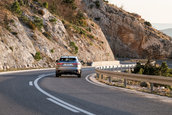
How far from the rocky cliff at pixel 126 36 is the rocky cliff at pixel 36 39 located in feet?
64.6

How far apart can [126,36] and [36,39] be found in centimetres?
4990

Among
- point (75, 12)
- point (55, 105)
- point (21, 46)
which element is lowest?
point (55, 105)

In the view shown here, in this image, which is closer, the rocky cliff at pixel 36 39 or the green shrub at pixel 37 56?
the rocky cliff at pixel 36 39

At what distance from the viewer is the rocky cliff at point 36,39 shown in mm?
39750

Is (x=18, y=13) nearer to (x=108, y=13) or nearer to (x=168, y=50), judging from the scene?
(x=108, y=13)

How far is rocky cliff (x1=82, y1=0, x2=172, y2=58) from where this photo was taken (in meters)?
92.2

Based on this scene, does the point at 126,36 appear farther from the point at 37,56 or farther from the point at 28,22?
the point at 37,56

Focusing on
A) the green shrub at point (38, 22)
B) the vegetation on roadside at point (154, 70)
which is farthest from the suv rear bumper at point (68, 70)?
the green shrub at point (38, 22)

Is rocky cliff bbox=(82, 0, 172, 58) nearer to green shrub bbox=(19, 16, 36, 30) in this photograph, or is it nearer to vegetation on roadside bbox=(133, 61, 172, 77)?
green shrub bbox=(19, 16, 36, 30)

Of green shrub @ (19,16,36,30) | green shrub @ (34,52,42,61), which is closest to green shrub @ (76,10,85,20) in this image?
green shrub @ (19,16,36,30)

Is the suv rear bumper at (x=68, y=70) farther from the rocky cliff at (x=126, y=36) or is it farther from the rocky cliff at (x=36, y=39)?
the rocky cliff at (x=126, y=36)

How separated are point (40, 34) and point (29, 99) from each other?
136 feet

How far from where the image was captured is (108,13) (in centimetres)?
9475

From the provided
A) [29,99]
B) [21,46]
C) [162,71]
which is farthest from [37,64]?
[29,99]
